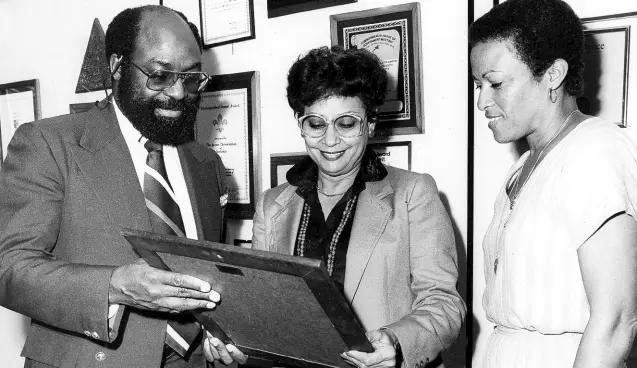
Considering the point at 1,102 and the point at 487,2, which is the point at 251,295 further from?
the point at 1,102

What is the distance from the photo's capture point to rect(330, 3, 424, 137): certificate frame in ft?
7.85

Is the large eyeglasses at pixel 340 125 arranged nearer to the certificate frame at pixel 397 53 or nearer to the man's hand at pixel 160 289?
the certificate frame at pixel 397 53

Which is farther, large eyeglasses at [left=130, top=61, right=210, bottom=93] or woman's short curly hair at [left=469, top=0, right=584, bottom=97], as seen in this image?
large eyeglasses at [left=130, top=61, right=210, bottom=93]

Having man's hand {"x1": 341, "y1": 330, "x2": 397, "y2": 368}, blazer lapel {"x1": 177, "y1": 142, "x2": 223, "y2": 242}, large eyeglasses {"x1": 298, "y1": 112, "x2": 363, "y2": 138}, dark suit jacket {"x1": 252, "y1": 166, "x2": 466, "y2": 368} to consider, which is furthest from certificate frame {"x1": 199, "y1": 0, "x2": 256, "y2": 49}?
man's hand {"x1": 341, "y1": 330, "x2": 397, "y2": 368}

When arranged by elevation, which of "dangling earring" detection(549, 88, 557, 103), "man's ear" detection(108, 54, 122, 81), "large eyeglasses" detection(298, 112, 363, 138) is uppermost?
"man's ear" detection(108, 54, 122, 81)

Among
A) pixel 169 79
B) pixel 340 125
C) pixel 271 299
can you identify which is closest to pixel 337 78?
pixel 340 125

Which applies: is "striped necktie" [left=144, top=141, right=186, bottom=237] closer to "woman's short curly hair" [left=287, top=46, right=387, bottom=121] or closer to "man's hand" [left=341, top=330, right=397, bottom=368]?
"woman's short curly hair" [left=287, top=46, right=387, bottom=121]

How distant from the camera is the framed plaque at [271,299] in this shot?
138 centimetres

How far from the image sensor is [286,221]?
2.05 meters

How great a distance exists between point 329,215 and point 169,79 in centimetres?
68

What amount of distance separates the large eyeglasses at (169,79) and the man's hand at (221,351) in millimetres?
793

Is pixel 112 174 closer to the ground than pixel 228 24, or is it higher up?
closer to the ground

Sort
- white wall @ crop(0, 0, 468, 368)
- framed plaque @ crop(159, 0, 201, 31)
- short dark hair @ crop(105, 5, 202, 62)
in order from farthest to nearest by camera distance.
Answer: framed plaque @ crop(159, 0, 201, 31) < white wall @ crop(0, 0, 468, 368) < short dark hair @ crop(105, 5, 202, 62)

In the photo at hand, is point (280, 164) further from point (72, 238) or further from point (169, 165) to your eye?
point (72, 238)
